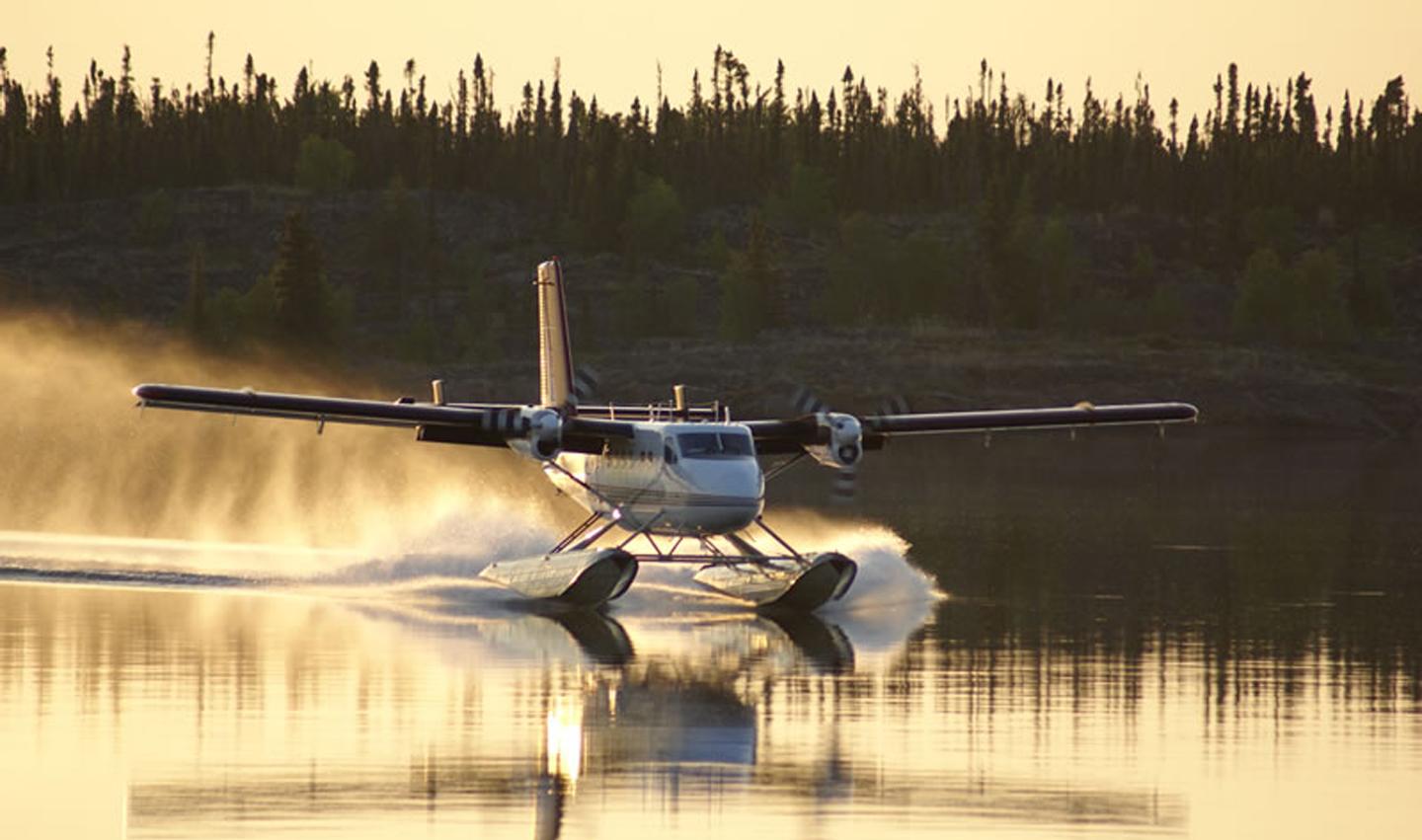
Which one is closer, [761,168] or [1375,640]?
[1375,640]

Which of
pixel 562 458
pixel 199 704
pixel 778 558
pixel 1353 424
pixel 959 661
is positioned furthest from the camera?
pixel 1353 424

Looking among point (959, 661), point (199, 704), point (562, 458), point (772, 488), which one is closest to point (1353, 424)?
point (772, 488)

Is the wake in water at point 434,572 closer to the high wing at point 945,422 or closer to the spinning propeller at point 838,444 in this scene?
the spinning propeller at point 838,444

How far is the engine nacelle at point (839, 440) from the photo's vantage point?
32.9 m

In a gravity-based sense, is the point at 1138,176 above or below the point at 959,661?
above

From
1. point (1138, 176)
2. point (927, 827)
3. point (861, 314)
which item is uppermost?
point (1138, 176)

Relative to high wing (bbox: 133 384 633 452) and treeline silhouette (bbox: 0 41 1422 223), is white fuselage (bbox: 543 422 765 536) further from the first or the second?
treeline silhouette (bbox: 0 41 1422 223)

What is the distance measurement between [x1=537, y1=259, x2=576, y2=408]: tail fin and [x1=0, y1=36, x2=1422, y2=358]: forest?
69803 mm

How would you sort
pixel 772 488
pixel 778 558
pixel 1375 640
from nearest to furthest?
pixel 1375 640
pixel 778 558
pixel 772 488

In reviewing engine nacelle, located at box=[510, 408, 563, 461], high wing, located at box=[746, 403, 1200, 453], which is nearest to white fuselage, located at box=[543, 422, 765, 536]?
engine nacelle, located at box=[510, 408, 563, 461]

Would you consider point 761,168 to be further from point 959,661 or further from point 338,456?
point 959,661

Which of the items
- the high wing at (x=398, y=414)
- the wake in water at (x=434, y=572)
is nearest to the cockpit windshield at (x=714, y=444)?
the high wing at (x=398, y=414)

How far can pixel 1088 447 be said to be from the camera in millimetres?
79938

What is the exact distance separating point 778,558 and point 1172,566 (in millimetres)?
8369
